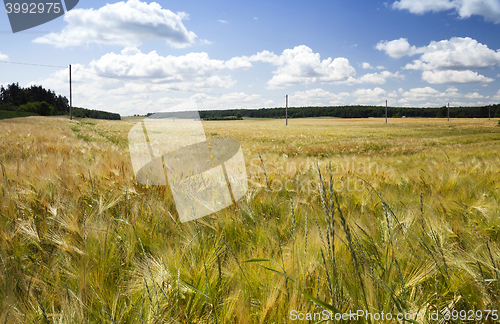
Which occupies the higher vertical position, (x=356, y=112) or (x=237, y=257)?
(x=356, y=112)

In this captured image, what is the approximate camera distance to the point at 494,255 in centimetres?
121

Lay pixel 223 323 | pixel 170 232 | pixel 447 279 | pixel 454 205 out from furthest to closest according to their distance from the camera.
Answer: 1. pixel 454 205
2. pixel 170 232
3. pixel 447 279
4. pixel 223 323

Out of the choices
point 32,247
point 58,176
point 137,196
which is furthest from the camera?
point 58,176

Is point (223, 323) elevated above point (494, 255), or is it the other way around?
point (494, 255)

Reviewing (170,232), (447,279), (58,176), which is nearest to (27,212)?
(58,176)

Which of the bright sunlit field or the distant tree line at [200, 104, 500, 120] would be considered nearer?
the bright sunlit field

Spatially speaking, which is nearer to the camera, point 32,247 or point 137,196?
point 32,247

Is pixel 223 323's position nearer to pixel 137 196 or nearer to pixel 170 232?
pixel 170 232

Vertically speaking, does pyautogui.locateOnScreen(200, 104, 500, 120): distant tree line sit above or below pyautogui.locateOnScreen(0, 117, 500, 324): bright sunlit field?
above

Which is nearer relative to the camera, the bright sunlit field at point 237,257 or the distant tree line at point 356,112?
the bright sunlit field at point 237,257

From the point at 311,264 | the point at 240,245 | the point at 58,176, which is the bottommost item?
the point at 240,245

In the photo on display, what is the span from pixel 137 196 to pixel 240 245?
1197mm

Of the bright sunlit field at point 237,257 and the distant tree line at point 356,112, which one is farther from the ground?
the distant tree line at point 356,112

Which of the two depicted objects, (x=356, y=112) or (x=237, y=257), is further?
(x=356, y=112)
